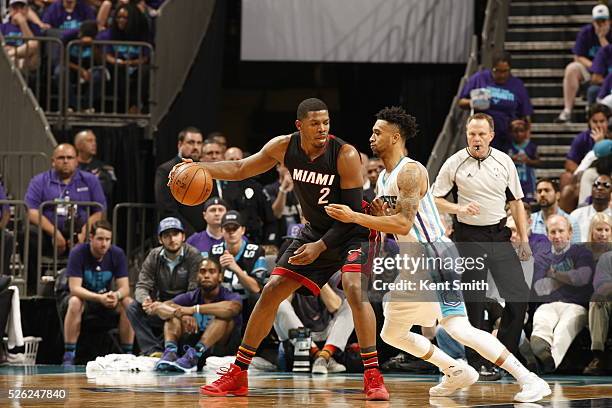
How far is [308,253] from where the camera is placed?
28.3 feet

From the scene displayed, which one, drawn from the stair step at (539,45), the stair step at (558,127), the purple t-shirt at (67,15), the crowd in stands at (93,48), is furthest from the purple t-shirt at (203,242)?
the stair step at (539,45)

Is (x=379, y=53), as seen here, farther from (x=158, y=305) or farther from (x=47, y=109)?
(x=158, y=305)

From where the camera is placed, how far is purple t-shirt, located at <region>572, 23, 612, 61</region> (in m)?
16.1

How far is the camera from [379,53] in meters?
18.8

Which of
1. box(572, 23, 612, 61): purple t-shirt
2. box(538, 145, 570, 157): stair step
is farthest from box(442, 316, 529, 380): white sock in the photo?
box(572, 23, 612, 61): purple t-shirt

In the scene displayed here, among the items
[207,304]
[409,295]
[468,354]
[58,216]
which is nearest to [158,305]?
[207,304]

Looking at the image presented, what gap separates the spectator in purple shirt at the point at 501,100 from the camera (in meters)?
14.9

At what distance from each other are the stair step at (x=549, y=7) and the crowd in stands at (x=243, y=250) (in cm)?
277

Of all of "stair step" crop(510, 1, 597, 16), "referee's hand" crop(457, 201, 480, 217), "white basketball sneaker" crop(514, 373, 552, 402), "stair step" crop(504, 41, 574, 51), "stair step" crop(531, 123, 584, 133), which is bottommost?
"white basketball sneaker" crop(514, 373, 552, 402)

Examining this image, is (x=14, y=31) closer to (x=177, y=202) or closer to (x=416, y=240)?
(x=177, y=202)

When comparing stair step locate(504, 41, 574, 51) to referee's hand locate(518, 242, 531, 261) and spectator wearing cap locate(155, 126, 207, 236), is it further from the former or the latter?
referee's hand locate(518, 242, 531, 261)

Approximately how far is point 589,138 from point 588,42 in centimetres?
230

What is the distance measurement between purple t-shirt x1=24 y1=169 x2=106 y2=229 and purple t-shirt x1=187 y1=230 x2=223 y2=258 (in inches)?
47.5

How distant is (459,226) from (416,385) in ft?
4.81
